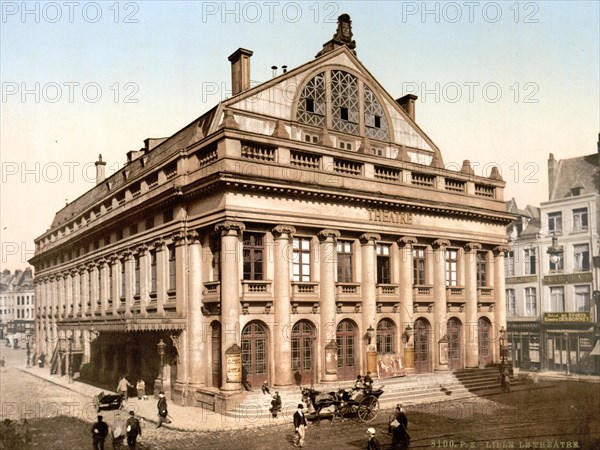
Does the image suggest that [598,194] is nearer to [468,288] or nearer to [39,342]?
[468,288]

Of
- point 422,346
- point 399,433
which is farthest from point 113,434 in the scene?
point 422,346

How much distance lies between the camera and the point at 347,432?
2122 centimetres

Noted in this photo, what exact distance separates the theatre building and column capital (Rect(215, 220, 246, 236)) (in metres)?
0.07

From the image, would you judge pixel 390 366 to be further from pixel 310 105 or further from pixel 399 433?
pixel 310 105

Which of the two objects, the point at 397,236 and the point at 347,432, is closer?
the point at 347,432

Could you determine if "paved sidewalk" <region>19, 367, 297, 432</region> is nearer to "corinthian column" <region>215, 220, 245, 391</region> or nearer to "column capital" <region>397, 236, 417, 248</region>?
Answer: "corinthian column" <region>215, 220, 245, 391</region>

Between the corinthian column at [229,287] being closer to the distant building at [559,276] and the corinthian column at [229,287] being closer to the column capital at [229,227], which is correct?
the column capital at [229,227]

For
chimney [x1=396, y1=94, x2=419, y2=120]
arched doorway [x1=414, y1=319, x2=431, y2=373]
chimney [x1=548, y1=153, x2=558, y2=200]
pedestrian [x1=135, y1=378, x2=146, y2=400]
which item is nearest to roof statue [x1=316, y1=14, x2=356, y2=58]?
chimney [x1=396, y1=94, x2=419, y2=120]

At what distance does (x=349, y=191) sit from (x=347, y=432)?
40.3 ft

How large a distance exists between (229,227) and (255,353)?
19.6 ft

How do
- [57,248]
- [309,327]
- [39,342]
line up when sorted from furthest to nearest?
[39,342] < [57,248] < [309,327]

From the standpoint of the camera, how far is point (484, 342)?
36531 millimetres

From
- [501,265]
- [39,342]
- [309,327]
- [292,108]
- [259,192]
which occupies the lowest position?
[39,342]

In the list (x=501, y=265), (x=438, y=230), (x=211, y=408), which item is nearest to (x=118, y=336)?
(x=211, y=408)
